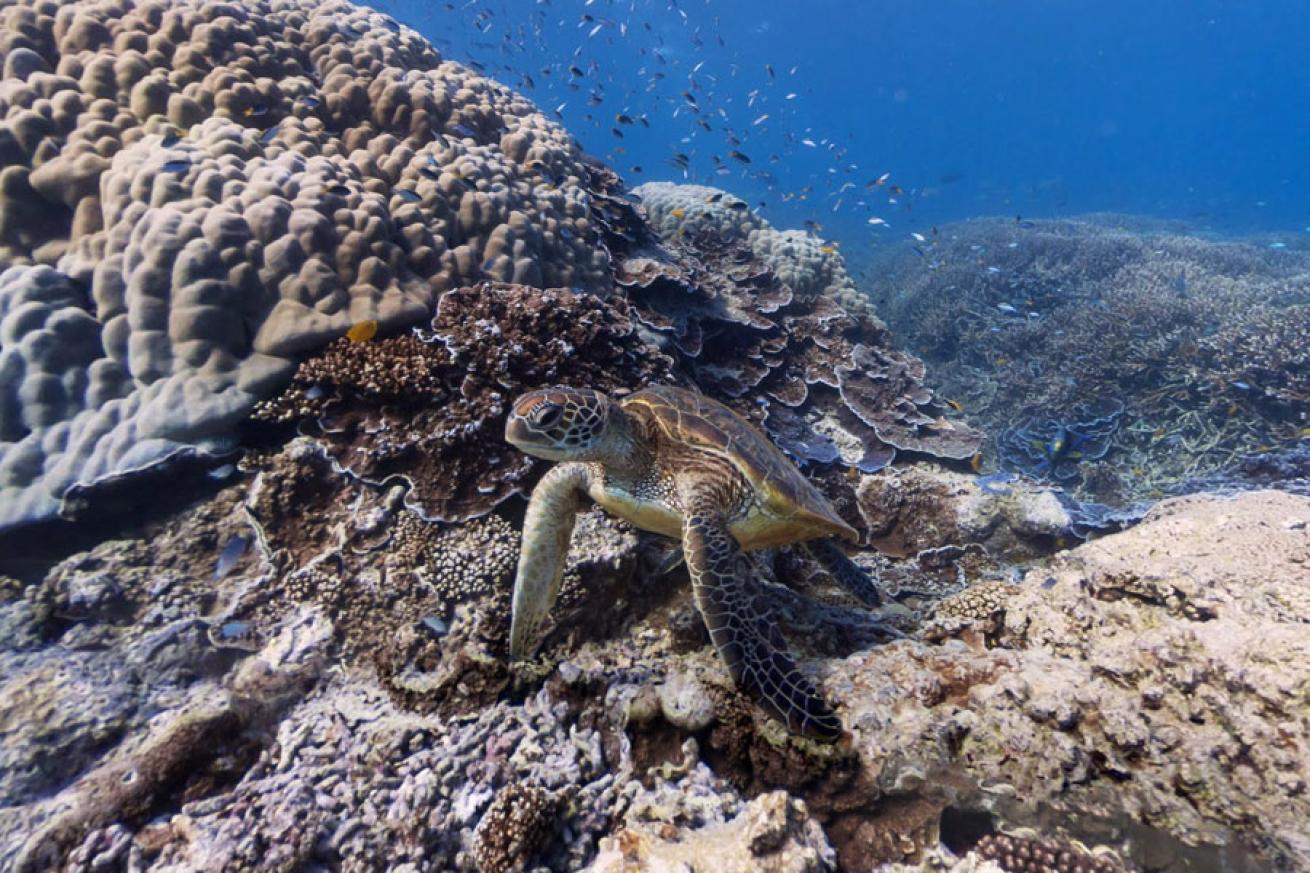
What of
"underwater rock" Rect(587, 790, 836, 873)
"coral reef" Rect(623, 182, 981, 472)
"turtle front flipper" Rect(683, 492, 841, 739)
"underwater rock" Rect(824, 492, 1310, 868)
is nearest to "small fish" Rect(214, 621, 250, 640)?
"underwater rock" Rect(587, 790, 836, 873)

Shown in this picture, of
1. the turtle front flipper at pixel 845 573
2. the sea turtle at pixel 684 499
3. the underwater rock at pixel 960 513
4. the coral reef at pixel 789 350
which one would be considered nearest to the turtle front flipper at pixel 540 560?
the sea turtle at pixel 684 499

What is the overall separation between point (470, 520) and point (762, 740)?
2.20m

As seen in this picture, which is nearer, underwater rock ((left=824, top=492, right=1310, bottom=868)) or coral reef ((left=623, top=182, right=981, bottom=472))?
underwater rock ((left=824, top=492, right=1310, bottom=868))

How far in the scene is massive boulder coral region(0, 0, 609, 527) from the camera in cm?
392

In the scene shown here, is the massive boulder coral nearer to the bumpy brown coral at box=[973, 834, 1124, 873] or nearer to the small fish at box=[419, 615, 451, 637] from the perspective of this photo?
the small fish at box=[419, 615, 451, 637]

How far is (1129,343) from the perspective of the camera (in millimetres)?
10062

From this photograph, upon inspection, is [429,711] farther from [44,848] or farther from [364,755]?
[44,848]

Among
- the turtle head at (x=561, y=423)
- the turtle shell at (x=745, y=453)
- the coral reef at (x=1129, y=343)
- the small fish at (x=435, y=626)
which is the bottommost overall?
the small fish at (x=435, y=626)

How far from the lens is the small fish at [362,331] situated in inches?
158

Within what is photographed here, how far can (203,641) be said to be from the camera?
320 centimetres

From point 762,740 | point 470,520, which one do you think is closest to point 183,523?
Result: point 470,520

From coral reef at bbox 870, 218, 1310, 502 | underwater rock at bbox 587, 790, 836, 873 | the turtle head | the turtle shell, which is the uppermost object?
coral reef at bbox 870, 218, 1310, 502

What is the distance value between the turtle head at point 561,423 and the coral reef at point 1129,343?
711cm

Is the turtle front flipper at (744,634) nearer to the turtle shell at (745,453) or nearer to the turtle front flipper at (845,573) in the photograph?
the turtle shell at (745,453)
